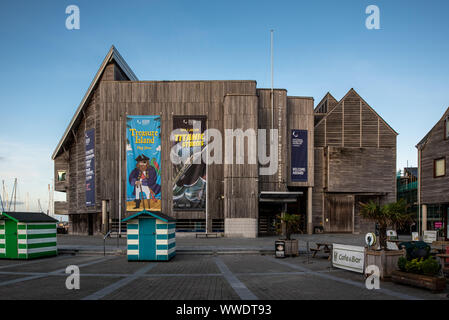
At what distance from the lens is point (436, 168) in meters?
32.3

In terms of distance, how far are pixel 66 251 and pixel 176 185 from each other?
48.6 feet

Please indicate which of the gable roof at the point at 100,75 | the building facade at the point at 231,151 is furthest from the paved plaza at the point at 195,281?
the gable roof at the point at 100,75

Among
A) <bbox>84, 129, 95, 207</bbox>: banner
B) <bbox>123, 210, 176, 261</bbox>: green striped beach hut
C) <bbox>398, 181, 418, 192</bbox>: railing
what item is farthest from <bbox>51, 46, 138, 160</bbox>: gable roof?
<bbox>398, 181, 418, 192</bbox>: railing

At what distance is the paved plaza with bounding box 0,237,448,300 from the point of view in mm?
9773

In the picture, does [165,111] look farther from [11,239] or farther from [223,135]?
[11,239]

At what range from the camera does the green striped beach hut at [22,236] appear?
59.3 feet

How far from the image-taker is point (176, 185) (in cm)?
3456

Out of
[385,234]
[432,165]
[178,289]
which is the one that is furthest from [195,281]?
[432,165]

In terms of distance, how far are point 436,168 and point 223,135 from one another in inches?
832

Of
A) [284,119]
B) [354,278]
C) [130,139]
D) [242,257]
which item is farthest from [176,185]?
[354,278]

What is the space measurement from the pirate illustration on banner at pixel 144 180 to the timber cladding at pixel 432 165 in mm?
27071

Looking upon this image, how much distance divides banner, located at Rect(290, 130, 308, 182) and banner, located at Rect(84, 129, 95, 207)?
72.7 feet

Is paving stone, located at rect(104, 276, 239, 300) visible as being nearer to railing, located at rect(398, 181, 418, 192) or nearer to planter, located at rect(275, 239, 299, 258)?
planter, located at rect(275, 239, 299, 258)
